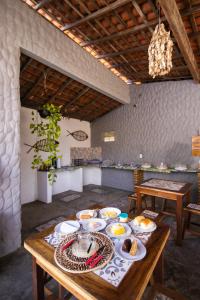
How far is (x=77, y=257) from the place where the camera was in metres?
0.96

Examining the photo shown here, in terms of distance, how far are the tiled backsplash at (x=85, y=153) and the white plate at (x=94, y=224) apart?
13.0 ft

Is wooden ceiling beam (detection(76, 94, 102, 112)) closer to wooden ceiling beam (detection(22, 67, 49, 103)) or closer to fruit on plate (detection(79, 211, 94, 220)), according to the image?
wooden ceiling beam (detection(22, 67, 49, 103))

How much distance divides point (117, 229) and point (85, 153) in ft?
15.2

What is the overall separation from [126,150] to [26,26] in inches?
159

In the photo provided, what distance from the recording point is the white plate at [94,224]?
1.27 meters

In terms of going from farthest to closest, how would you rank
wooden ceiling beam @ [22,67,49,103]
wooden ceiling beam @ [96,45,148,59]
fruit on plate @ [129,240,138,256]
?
1. wooden ceiling beam @ [22,67,49,103]
2. wooden ceiling beam @ [96,45,148,59]
3. fruit on plate @ [129,240,138,256]

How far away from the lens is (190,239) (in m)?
2.37

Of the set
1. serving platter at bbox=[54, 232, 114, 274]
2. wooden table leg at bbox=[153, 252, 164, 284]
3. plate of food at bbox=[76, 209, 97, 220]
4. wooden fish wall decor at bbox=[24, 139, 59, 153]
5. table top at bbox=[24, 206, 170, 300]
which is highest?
wooden fish wall decor at bbox=[24, 139, 59, 153]

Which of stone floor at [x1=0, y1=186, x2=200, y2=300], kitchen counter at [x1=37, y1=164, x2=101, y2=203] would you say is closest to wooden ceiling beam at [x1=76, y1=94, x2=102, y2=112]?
kitchen counter at [x1=37, y1=164, x2=101, y2=203]

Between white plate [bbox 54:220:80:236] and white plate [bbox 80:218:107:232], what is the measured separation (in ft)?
0.23

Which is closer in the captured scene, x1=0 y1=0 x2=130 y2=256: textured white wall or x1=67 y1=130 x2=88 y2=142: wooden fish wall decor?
x1=0 y1=0 x2=130 y2=256: textured white wall

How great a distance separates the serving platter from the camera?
88 cm

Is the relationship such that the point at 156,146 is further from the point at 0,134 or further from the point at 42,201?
the point at 0,134

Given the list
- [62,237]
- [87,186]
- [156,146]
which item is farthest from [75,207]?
[156,146]
